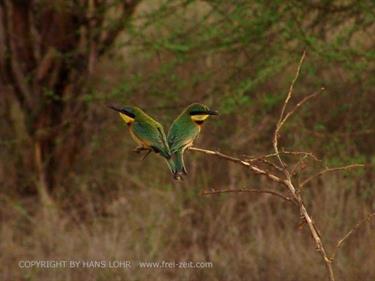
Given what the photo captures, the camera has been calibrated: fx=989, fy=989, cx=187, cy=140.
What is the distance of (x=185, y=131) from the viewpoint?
2.21 meters

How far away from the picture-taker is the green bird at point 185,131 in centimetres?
209

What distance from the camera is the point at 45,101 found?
6.20 m

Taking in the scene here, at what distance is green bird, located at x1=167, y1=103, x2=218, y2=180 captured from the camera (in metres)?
2.09

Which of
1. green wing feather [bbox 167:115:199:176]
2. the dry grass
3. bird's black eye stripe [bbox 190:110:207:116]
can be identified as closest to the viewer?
green wing feather [bbox 167:115:199:176]

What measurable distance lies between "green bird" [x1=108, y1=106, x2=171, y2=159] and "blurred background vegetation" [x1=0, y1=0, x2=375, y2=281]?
2503mm

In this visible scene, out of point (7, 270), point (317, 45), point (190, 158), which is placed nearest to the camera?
point (317, 45)

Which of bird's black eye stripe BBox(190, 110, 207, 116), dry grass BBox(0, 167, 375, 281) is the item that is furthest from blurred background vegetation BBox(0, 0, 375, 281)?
bird's black eye stripe BBox(190, 110, 207, 116)

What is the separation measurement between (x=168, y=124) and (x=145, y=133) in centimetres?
343

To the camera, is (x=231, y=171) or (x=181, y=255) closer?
(x=181, y=255)

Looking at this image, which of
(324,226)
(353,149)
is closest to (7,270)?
(324,226)

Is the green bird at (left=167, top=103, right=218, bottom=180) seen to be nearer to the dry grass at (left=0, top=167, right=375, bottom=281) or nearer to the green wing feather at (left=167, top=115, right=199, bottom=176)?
the green wing feather at (left=167, top=115, right=199, bottom=176)

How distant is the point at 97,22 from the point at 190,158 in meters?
1.02

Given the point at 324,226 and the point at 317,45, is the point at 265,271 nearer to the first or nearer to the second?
the point at 324,226

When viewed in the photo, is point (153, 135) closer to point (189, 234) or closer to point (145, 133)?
point (145, 133)
